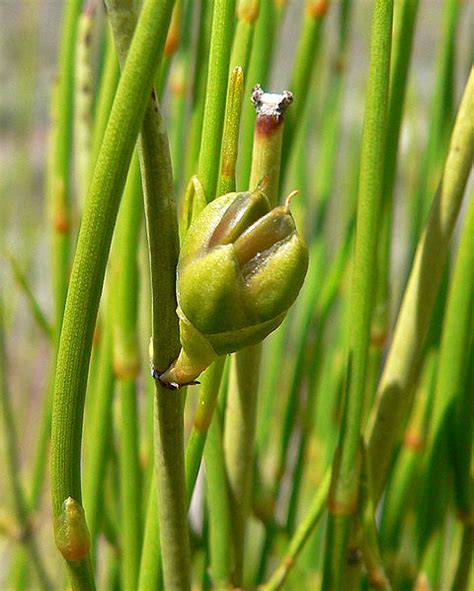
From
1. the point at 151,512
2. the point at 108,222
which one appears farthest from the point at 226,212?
the point at 151,512

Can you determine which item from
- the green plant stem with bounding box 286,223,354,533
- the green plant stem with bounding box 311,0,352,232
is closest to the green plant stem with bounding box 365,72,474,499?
the green plant stem with bounding box 286,223,354,533

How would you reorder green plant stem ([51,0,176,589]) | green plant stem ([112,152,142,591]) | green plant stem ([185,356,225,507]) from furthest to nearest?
1. green plant stem ([112,152,142,591])
2. green plant stem ([185,356,225,507])
3. green plant stem ([51,0,176,589])

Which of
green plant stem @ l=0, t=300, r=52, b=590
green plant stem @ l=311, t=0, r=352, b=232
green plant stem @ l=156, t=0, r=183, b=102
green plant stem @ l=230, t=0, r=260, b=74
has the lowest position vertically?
green plant stem @ l=0, t=300, r=52, b=590

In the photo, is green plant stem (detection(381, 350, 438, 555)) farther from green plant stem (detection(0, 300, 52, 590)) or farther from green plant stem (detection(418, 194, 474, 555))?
green plant stem (detection(0, 300, 52, 590))

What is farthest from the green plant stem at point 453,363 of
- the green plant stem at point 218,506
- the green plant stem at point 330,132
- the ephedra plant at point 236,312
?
the green plant stem at point 330,132

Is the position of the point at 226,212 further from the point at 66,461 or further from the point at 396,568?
the point at 396,568

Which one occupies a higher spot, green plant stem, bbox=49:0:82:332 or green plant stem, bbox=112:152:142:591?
green plant stem, bbox=49:0:82:332
